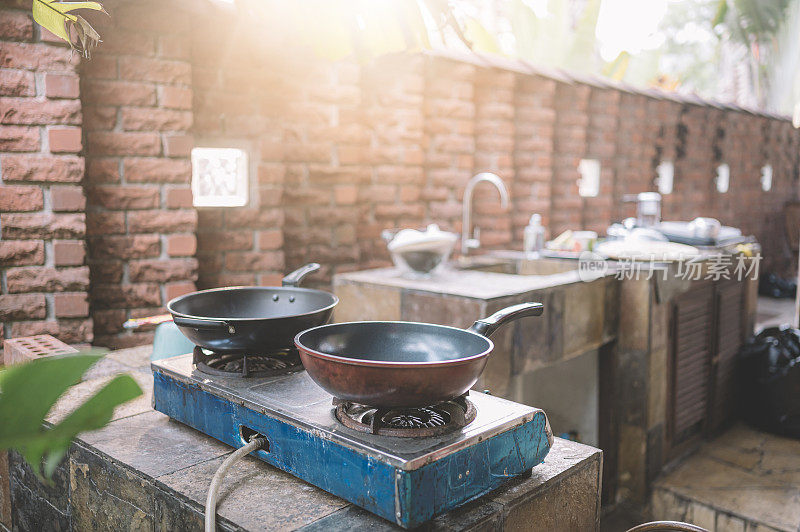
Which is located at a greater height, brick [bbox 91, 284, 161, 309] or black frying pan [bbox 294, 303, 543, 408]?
black frying pan [bbox 294, 303, 543, 408]

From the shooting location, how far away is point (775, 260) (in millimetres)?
7383

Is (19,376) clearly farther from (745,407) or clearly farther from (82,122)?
(745,407)

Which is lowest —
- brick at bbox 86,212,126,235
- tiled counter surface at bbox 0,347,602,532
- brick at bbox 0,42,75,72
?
tiled counter surface at bbox 0,347,602,532

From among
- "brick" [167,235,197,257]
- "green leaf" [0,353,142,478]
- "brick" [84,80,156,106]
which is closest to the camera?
"green leaf" [0,353,142,478]

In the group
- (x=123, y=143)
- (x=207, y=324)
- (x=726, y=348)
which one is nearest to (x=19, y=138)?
(x=123, y=143)

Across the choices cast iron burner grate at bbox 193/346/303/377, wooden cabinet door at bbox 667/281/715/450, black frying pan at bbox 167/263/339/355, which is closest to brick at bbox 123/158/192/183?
black frying pan at bbox 167/263/339/355

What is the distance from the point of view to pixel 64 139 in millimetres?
2143

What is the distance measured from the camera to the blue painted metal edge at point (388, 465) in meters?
0.95

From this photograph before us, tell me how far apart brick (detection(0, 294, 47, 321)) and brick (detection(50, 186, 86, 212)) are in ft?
1.04

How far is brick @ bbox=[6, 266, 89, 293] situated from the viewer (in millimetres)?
2145

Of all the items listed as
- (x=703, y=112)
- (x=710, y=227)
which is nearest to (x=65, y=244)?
(x=710, y=227)

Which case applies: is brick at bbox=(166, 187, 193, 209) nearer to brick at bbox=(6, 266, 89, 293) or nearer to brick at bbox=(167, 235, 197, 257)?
brick at bbox=(167, 235, 197, 257)

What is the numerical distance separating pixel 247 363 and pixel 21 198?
1.30m

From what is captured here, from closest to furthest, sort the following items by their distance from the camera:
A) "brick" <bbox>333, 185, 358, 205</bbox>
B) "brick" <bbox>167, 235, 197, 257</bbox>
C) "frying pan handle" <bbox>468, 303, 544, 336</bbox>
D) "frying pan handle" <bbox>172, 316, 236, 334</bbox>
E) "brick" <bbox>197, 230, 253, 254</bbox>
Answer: "frying pan handle" <bbox>468, 303, 544, 336</bbox>
"frying pan handle" <bbox>172, 316, 236, 334</bbox>
"brick" <bbox>167, 235, 197, 257</bbox>
"brick" <bbox>197, 230, 253, 254</bbox>
"brick" <bbox>333, 185, 358, 205</bbox>
